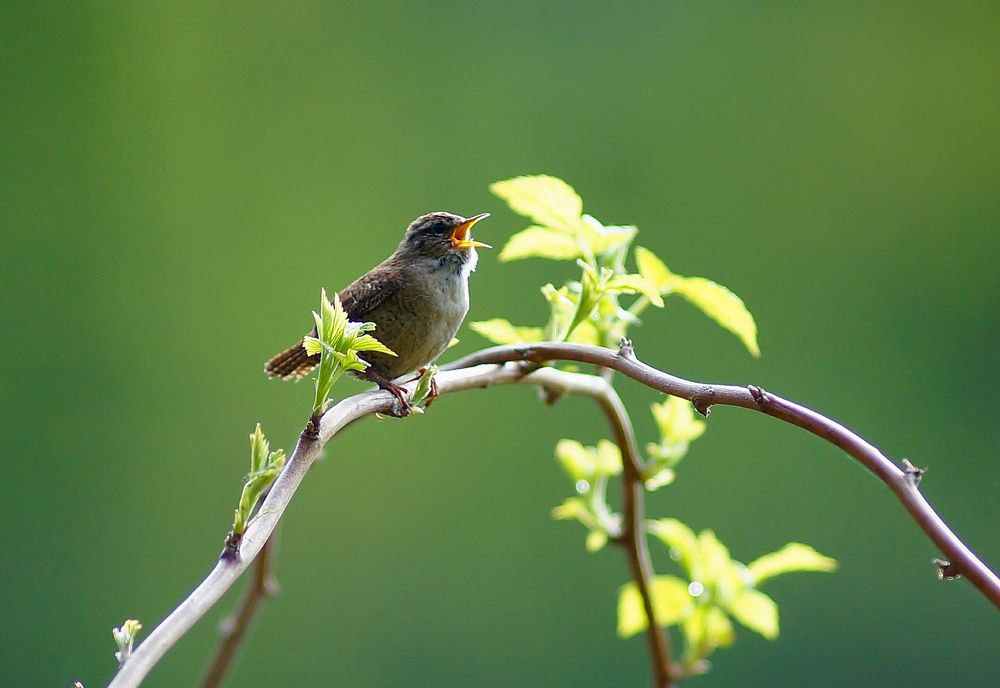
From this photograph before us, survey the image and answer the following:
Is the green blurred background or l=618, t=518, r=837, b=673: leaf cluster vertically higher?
the green blurred background

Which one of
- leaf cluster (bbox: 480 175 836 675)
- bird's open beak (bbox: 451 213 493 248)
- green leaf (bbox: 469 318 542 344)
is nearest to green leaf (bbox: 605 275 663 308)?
leaf cluster (bbox: 480 175 836 675)

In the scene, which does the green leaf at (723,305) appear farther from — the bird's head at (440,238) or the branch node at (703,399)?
the bird's head at (440,238)

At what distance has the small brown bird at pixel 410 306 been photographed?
1.00 m

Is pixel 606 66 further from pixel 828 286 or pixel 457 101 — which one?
pixel 828 286

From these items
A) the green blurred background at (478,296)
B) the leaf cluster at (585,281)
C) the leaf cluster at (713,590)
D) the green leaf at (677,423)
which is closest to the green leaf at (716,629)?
the leaf cluster at (713,590)

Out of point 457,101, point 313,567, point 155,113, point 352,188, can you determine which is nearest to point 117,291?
point 155,113

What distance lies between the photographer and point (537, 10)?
9.14ft

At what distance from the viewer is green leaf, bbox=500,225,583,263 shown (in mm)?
748

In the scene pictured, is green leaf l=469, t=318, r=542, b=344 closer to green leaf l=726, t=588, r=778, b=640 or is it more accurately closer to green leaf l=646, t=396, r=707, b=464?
green leaf l=646, t=396, r=707, b=464

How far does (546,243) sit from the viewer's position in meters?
0.77

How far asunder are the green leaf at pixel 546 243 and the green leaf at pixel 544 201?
0.06 feet

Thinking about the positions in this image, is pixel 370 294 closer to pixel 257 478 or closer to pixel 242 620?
pixel 242 620

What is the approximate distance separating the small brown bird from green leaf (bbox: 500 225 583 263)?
177mm

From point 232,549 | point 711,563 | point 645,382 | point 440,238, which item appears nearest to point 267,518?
point 232,549
